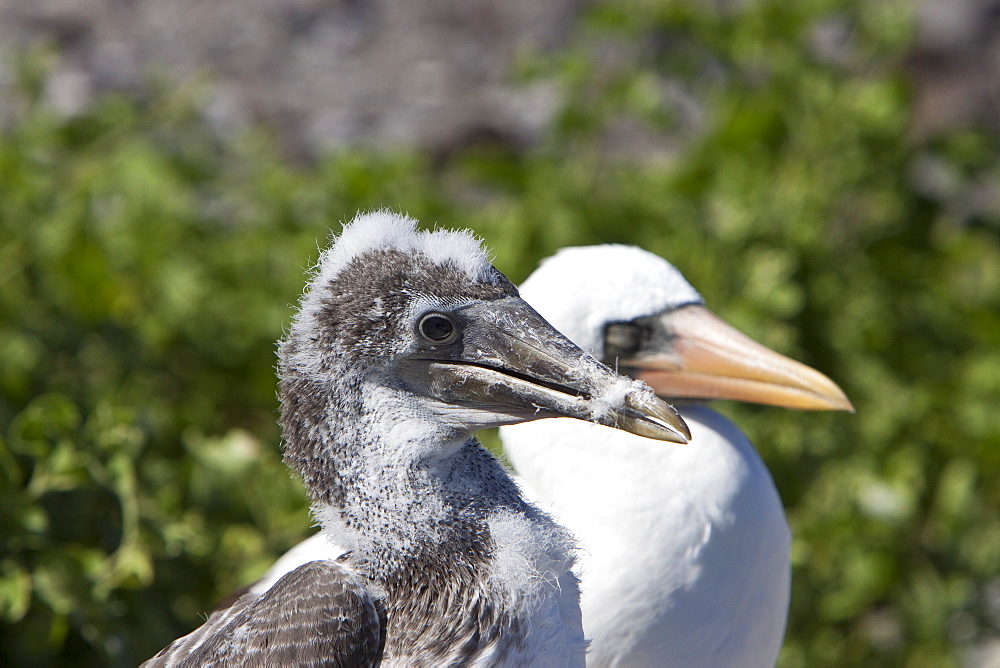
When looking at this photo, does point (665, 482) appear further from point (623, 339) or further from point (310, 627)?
point (310, 627)

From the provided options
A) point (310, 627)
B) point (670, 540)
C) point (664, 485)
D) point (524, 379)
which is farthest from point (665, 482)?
point (310, 627)

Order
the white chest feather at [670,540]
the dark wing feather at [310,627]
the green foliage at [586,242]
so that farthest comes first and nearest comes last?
the green foliage at [586,242] → the white chest feather at [670,540] → the dark wing feather at [310,627]

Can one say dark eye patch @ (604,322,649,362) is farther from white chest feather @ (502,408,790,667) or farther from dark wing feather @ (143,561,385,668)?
dark wing feather @ (143,561,385,668)

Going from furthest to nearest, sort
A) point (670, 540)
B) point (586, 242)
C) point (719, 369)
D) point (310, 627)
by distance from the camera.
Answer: point (586, 242) → point (719, 369) → point (670, 540) → point (310, 627)

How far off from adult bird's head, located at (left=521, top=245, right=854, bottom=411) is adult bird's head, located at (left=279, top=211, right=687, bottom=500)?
2.01 ft

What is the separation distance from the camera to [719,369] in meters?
2.23

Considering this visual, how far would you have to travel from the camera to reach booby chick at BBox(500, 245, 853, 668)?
6.55 feet

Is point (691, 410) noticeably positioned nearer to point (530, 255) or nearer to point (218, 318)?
point (530, 255)

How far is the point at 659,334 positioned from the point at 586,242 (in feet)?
5.56

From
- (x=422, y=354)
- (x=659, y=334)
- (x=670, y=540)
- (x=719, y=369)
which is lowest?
(x=670, y=540)

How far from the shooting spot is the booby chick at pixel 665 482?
6.55 ft

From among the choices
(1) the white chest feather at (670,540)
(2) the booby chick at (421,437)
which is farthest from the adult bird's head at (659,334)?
(2) the booby chick at (421,437)

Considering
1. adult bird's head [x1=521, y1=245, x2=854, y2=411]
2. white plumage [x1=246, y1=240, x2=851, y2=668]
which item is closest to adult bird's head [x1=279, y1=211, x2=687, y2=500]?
white plumage [x1=246, y1=240, x2=851, y2=668]

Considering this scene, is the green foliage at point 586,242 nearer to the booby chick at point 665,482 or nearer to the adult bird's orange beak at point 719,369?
the booby chick at point 665,482
